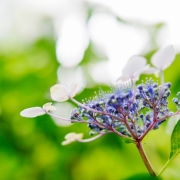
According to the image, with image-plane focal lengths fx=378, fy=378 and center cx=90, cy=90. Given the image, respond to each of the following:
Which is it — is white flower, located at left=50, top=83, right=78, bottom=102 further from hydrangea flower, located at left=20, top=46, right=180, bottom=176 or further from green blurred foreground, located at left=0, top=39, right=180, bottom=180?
green blurred foreground, located at left=0, top=39, right=180, bottom=180

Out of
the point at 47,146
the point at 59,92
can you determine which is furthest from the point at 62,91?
the point at 47,146

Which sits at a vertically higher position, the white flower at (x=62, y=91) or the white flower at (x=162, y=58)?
the white flower at (x=162, y=58)

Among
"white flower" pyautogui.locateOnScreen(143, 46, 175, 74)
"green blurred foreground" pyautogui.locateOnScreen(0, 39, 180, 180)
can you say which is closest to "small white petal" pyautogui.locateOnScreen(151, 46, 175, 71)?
"white flower" pyautogui.locateOnScreen(143, 46, 175, 74)

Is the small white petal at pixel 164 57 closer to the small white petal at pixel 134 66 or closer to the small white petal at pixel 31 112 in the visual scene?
the small white petal at pixel 134 66

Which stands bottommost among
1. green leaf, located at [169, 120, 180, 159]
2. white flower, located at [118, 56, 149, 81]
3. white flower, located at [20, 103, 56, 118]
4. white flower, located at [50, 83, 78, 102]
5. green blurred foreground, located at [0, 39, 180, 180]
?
green blurred foreground, located at [0, 39, 180, 180]

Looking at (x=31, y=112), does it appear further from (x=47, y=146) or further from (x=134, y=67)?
(x=47, y=146)

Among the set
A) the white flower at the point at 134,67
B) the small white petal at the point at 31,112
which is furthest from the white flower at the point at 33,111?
the white flower at the point at 134,67

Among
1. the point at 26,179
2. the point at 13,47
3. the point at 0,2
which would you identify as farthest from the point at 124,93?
the point at 0,2

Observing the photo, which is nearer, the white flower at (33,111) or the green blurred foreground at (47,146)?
the white flower at (33,111)
